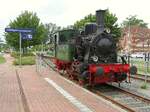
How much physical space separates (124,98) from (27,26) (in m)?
47.8

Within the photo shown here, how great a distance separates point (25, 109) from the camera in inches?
459

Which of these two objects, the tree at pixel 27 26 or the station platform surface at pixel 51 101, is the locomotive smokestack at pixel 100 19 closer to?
the station platform surface at pixel 51 101

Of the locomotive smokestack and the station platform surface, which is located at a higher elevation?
the locomotive smokestack

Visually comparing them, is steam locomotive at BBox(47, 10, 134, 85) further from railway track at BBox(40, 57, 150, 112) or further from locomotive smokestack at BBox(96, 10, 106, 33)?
railway track at BBox(40, 57, 150, 112)

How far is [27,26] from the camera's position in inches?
2421

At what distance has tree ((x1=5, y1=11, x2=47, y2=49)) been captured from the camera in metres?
59.0

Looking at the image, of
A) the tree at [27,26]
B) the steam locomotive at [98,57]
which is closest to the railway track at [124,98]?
the steam locomotive at [98,57]

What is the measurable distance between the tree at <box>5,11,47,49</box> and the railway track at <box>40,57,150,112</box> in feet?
133

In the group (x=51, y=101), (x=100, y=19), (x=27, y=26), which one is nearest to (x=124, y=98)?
(x=51, y=101)

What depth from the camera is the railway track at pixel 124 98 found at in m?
12.7

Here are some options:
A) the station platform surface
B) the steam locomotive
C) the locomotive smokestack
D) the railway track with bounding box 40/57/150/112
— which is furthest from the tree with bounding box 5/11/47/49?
the station platform surface

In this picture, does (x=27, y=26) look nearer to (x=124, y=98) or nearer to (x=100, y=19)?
(x=100, y=19)

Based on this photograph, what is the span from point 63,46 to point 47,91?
6737 millimetres

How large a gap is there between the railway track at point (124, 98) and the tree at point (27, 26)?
40.5 meters
